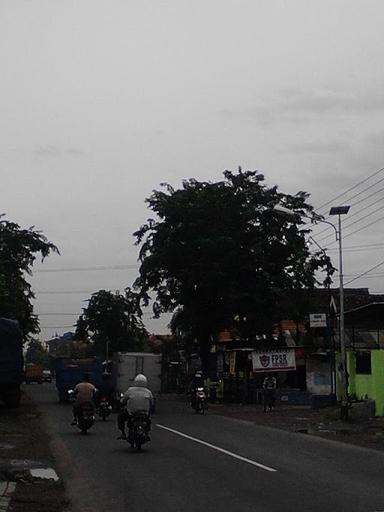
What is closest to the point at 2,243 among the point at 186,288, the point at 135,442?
the point at 186,288

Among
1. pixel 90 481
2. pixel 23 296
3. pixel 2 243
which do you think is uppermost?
pixel 2 243

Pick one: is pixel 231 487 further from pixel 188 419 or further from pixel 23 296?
pixel 23 296

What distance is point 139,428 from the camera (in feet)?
64.6

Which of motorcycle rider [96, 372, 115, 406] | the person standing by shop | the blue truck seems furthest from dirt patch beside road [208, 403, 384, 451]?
the blue truck

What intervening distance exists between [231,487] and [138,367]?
2766 centimetres

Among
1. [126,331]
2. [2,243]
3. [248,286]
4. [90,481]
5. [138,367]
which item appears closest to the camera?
[90,481]

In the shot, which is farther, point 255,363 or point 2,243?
point 2,243

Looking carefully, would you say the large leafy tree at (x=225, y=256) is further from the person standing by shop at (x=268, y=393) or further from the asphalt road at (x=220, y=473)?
the asphalt road at (x=220, y=473)

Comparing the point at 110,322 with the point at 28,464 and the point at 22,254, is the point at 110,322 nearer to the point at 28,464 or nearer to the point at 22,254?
the point at 22,254

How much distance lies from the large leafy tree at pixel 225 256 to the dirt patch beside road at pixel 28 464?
63.4 ft

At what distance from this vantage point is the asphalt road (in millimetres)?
12180

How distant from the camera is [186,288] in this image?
5125cm

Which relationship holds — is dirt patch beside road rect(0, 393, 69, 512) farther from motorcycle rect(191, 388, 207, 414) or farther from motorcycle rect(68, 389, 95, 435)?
motorcycle rect(191, 388, 207, 414)

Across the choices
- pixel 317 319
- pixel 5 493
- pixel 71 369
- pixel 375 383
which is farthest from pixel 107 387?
pixel 5 493
